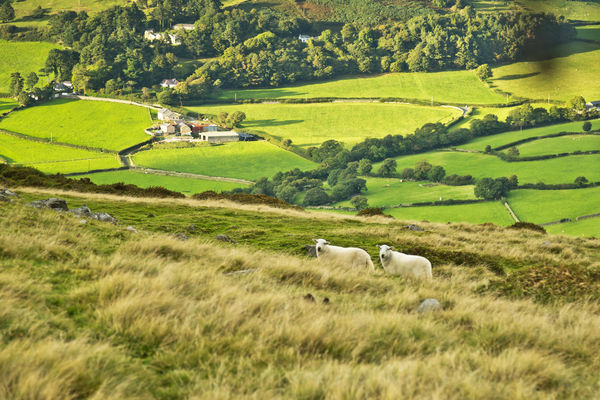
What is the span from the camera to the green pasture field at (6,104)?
149m

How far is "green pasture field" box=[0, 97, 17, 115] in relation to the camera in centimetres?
14882

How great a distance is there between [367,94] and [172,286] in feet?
595

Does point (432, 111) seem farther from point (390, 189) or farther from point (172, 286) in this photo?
point (172, 286)

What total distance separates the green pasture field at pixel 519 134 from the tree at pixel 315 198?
145 ft

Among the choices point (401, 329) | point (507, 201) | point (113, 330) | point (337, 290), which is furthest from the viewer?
point (507, 201)

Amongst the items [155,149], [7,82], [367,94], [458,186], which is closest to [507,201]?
[458,186]

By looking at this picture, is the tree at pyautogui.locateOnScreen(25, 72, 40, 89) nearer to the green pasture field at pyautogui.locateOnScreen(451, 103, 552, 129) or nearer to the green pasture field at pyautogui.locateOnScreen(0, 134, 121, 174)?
the green pasture field at pyautogui.locateOnScreen(0, 134, 121, 174)

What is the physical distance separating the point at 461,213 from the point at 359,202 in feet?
54.7

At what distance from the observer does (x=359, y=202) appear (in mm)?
89812

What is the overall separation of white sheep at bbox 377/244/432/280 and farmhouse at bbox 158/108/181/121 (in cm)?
14021

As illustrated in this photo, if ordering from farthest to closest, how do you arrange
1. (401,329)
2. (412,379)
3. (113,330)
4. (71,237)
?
(71,237) → (401,329) → (113,330) → (412,379)

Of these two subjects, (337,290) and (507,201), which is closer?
(337,290)

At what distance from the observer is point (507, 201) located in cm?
8625

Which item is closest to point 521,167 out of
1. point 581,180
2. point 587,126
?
point 581,180
